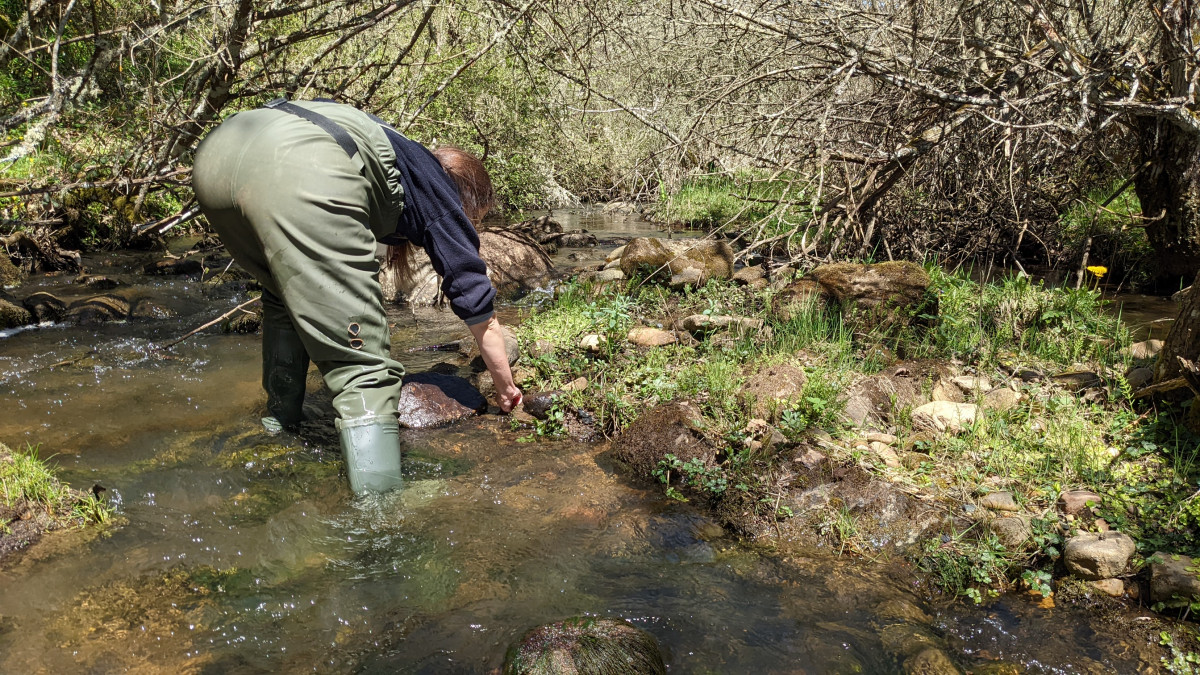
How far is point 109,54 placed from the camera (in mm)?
5320

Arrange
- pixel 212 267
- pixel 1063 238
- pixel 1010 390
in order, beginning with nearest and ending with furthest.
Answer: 1. pixel 1010 390
2. pixel 1063 238
3. pixel 212 267

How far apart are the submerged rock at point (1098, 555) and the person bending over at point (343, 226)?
238 cm

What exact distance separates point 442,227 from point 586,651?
5.84 ft

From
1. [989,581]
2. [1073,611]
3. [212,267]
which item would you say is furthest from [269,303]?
[212,267]

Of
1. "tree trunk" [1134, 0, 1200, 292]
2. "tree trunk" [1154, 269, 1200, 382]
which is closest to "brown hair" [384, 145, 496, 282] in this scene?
"tree trunk" [1154, 269, 1200, 382]

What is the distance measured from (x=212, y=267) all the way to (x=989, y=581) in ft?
24.8

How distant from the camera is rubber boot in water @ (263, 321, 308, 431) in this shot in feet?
11.5

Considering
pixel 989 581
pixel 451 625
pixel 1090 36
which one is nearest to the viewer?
pixel 451 625

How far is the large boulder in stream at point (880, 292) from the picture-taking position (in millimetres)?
4594

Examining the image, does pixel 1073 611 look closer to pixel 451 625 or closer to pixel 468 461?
pixel 451 625

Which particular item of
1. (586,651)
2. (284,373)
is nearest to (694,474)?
(586,651)

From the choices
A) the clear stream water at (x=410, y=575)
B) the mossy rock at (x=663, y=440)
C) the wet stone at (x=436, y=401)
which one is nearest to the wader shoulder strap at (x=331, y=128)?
the clear stream water at (x=410, y=575)

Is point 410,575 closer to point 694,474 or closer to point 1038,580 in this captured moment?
point 694,474

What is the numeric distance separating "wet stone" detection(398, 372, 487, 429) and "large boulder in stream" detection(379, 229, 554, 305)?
2.39 metres
